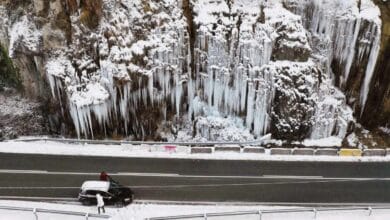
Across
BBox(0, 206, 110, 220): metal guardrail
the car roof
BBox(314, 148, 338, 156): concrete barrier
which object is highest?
BBox(314, 148, 338, 156): concrete barrier

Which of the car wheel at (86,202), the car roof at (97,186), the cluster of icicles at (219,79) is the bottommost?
the car wheel at (86,202)

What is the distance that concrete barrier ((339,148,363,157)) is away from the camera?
24.3 metres

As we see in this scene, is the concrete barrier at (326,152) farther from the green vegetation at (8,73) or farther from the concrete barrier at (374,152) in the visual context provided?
the green vegetation at (8,73)

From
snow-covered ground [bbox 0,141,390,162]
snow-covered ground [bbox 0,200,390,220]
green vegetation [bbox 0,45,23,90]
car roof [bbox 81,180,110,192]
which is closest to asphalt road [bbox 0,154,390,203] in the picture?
snow-covered ground [bbox 0,141,390,162]

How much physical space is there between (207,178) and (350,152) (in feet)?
30.2

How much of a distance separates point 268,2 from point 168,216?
51.6 feet

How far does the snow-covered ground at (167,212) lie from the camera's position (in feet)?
60.6

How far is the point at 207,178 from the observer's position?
22.1 metres

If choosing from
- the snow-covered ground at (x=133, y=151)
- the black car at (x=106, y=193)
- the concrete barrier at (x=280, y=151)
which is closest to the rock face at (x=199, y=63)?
the snow-covered ground at (x=133, y=151)

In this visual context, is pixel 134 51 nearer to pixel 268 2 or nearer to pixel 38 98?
pixel 38 98

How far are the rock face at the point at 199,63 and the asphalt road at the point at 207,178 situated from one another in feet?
11.4

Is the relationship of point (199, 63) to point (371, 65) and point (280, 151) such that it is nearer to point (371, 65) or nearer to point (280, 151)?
point (280, 151)

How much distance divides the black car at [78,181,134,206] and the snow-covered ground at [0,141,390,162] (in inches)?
156

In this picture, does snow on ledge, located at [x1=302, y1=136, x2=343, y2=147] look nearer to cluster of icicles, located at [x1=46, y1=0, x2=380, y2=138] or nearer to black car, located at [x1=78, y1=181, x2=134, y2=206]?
cluster of icicles, located at [x1=46, y1=0, x2=380, y2=138]
